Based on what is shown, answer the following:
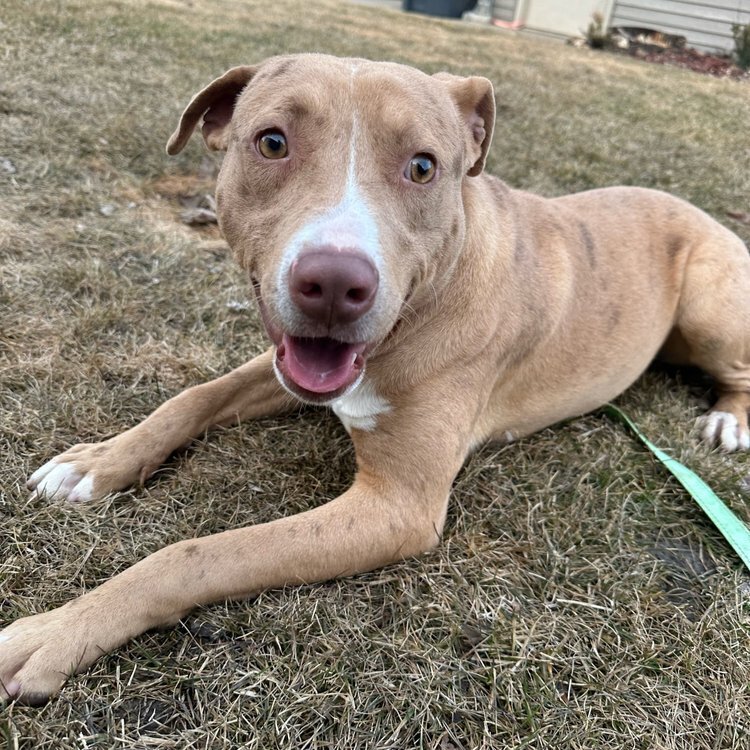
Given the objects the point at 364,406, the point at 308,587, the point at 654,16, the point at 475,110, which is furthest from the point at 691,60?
the point at 308,587

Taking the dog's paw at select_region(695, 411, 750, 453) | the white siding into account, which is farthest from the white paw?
the white siding

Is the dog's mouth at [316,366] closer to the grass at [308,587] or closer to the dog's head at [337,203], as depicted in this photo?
the dog's head at [337,203]

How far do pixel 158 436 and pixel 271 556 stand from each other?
0.80 meters

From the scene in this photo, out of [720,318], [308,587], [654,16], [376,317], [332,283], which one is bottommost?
[308,587]

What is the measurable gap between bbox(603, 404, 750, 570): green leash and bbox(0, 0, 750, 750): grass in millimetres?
70

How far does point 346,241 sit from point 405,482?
99cm

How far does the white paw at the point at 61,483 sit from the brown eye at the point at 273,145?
1.34 m

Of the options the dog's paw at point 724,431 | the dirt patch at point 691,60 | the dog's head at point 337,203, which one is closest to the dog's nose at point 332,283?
the dog's head at point 337,203

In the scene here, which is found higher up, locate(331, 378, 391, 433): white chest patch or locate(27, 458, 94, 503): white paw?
locate(331, 378, 391, 433): white chest patch

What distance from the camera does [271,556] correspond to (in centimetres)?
214

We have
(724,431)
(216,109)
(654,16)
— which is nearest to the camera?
(216,109)

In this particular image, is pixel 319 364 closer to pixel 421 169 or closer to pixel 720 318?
pixel 421 169

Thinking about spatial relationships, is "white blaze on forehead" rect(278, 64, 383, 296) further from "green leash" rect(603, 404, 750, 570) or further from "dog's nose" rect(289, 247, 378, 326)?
"green leash" rect(603, 404, 750, 570)

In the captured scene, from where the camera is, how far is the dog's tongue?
2.13 meters
